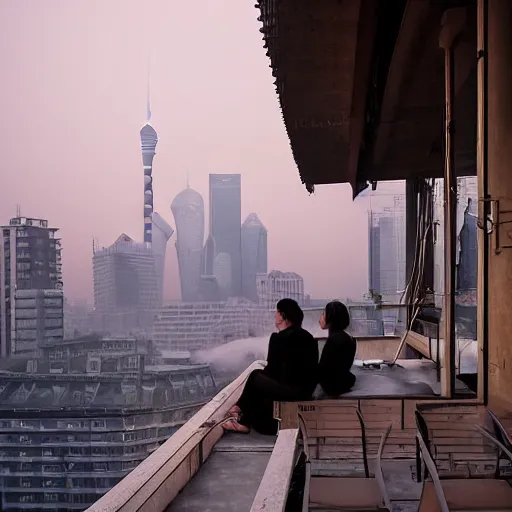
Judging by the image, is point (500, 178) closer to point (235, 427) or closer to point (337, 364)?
point (337, 364)

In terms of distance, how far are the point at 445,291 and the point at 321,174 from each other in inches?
174

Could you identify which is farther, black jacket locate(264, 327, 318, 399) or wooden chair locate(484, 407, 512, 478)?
black jacket locate(264, 327, 318, 399)

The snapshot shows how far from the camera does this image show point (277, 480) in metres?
0.96

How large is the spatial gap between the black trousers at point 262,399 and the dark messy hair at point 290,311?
1.08ft

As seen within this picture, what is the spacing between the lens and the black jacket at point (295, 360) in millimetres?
2592

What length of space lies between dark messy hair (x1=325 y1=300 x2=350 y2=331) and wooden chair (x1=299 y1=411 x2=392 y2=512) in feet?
4.62

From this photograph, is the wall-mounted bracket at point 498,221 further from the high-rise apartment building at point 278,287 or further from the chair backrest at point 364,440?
the high-rise apartment building at point 278,287

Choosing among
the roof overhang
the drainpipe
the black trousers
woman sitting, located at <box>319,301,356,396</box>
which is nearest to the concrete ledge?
the black trousers

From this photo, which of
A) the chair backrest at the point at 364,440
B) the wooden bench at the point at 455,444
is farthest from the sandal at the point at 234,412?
the wooden bench at the point at 455,444

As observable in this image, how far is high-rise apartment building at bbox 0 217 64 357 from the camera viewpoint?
40.9ft

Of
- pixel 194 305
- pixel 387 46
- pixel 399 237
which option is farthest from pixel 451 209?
pixel 194 305

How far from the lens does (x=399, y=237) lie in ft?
23.6

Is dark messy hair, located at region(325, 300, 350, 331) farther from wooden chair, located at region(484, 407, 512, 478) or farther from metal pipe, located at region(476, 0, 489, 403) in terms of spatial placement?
wooden chair, located at region(484, 407, 512, 478)

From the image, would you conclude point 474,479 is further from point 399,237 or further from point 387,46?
point 399,237
